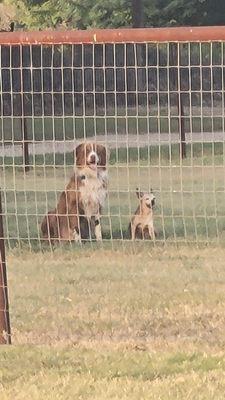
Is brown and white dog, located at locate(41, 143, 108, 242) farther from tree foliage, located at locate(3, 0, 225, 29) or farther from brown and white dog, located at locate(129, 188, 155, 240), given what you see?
tree foliage, located at locate(3, 0, 225, 29)

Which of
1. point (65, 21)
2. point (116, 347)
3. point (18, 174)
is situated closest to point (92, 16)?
point (65, 21)

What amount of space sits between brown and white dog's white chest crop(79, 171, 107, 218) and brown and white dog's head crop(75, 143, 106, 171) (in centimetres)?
18

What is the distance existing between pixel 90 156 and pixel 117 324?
3849mm

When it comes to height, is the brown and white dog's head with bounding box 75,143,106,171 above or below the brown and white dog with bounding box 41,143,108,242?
above

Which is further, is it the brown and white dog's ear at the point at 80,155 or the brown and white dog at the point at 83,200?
the brown and white dog's ear at the point at 80,155

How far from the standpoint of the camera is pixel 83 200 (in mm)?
10555

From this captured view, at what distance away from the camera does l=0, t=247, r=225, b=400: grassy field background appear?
614 centimetres

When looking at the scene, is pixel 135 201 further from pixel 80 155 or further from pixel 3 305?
pixel 3 305

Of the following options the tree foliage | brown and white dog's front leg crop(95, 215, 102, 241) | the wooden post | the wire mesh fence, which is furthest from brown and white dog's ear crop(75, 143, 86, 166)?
the tree foliage

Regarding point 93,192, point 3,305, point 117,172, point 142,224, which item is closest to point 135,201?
point 93,192

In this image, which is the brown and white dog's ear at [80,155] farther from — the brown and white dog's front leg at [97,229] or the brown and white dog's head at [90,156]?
the brown and white dog's front leg at [97,229]

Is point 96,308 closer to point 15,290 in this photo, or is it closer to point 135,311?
point 135,311

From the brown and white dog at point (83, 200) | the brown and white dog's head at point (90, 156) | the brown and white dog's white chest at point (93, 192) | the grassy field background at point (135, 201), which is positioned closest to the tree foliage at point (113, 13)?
the grassy field background at point (135, 201)

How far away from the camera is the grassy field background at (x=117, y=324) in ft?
20.1
